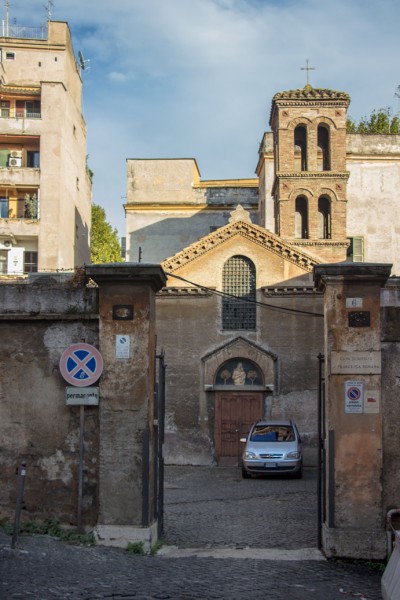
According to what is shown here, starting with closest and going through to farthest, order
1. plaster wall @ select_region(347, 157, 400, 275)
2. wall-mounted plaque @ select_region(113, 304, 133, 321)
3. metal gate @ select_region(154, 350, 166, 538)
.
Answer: wall-mounted plaque @ select_region(113, 304, 133, 321) → metal gate @ select_region(154, 350, 166, 538) → plaster wall @ select_region(347, 157, 400, 275)

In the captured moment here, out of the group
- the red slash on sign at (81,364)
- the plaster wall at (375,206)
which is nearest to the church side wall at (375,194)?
the plaster wall at (375,206)

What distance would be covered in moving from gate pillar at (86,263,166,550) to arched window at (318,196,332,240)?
971 inches

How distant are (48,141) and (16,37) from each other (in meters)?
7.44

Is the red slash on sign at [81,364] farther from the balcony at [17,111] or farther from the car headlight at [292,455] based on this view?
the balcony at [17,111]

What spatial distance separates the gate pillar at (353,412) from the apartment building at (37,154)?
26.9 meters

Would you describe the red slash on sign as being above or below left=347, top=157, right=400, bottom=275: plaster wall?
below

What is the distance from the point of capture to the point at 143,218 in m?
42.2

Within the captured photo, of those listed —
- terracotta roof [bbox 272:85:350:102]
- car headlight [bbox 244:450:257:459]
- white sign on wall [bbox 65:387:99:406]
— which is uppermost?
terracotta roof [bbox 272:85:350:102]

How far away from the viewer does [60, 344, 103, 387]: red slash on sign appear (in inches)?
418

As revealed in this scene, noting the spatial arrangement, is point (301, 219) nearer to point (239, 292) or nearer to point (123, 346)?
point (239, 292)

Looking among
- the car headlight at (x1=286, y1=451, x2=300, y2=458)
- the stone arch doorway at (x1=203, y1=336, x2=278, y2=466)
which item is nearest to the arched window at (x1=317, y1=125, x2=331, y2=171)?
the stone arch doorway at (x1=203, y1=336, x2=278, y2=466)

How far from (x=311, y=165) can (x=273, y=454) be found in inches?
604

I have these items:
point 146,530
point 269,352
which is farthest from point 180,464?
point 146,530

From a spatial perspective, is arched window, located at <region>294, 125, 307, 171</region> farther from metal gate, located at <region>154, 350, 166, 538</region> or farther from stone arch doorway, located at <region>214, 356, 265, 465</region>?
metal gate, located at <region>154, 350, 166, 538</region>
